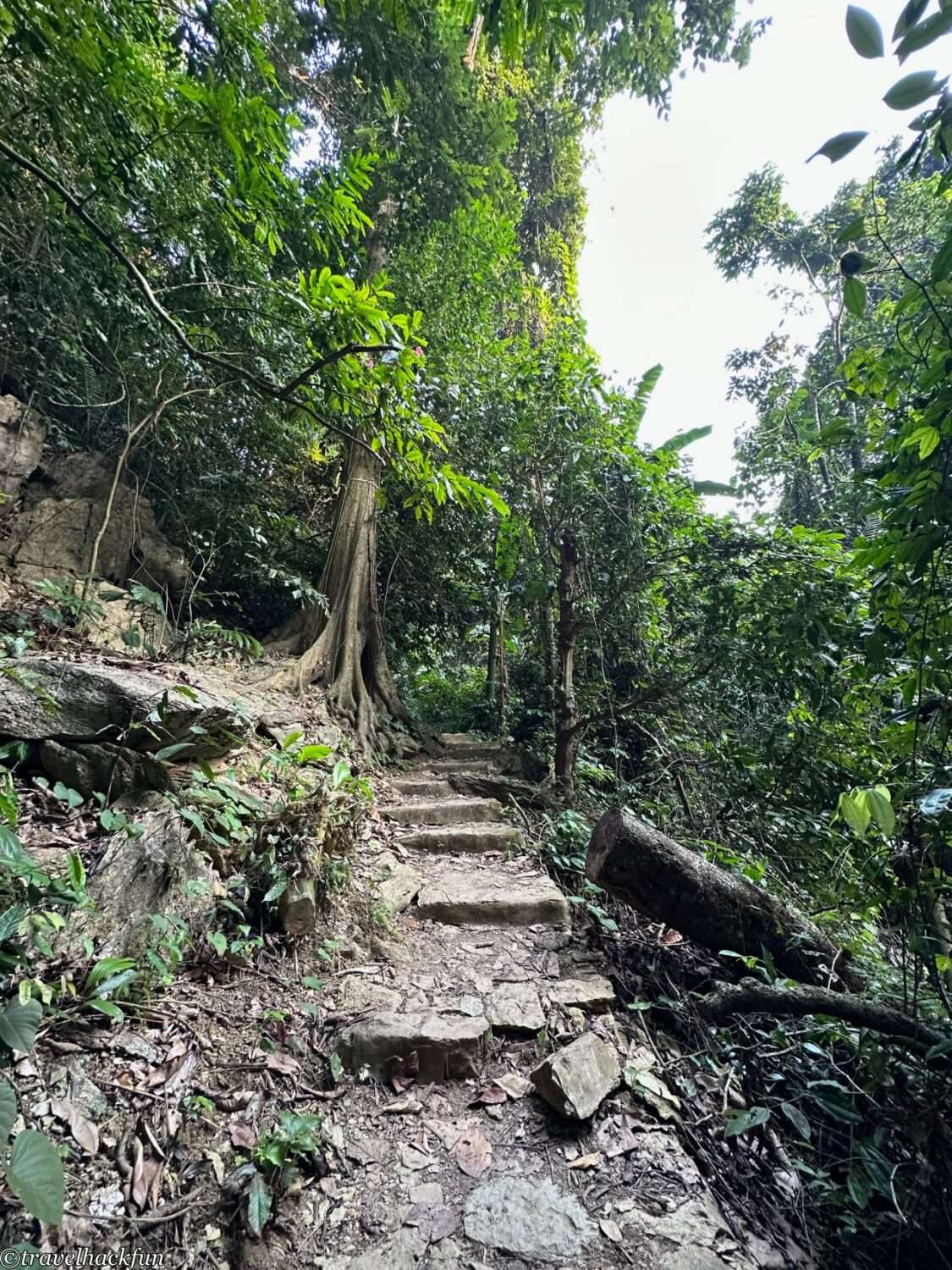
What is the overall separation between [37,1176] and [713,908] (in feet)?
7.67

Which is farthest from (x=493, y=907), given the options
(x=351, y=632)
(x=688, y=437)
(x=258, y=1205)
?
(x=688, y=437)

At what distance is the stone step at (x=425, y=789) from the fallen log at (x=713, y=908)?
2169 mm

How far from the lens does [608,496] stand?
429 cm

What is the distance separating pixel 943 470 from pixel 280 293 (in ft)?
8.39

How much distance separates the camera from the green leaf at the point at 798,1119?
170 cm

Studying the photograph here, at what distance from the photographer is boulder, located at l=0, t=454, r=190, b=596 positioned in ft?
13.5

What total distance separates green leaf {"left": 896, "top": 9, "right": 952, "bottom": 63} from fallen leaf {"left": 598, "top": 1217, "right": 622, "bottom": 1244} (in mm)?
2494

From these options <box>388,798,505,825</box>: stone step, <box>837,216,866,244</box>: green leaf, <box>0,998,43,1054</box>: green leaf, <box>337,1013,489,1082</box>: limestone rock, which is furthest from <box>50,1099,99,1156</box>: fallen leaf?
<box>837,216,866,244</box>: green leaf

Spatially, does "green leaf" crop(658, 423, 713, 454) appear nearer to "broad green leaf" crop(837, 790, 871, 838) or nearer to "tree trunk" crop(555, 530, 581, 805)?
"tree trunk" crop(555, 530, 581, 805)

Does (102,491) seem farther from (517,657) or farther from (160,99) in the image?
(517,657)

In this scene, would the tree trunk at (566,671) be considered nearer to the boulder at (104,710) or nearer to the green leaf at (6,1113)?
the boulder at (104,710)

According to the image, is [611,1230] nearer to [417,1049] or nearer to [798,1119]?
[417,1049]

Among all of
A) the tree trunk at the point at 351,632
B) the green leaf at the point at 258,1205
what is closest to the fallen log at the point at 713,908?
the green leaf at the point at 258,1205

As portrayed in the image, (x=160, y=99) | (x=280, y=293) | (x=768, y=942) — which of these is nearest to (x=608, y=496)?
(x=280, y=293)
